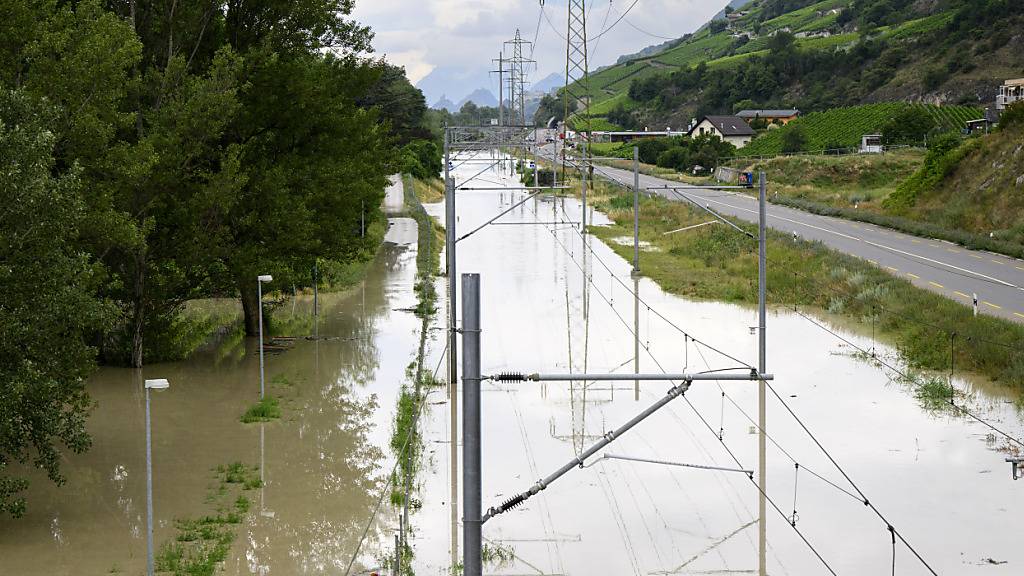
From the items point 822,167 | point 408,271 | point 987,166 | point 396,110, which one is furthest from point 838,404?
point 396,110

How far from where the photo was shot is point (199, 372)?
31.9 metres

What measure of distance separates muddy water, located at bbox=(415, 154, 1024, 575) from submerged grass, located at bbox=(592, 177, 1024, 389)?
1.23m

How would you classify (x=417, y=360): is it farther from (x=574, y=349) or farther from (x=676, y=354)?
(x=676, y=354)

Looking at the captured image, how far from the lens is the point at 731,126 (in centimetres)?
13700

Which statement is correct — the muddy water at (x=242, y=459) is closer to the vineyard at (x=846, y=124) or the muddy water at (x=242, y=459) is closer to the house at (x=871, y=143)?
the house at (x=871, y=143)

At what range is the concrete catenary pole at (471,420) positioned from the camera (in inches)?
418

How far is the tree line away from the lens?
1878 centimetres

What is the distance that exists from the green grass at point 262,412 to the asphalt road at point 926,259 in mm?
11072

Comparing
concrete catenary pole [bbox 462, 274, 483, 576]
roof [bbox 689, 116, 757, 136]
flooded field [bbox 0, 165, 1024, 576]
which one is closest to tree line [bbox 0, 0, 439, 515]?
flooded field [bbox 0, 165, 1024, 576]

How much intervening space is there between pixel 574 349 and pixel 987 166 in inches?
1372

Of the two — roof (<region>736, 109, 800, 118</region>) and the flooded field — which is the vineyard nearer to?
roof (<region>736, 109, 800, 118</region>)

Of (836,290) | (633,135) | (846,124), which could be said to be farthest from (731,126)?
(836,290)

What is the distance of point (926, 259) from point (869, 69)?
359 feet

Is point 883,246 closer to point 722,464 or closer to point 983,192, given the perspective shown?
Result: point 983,192
